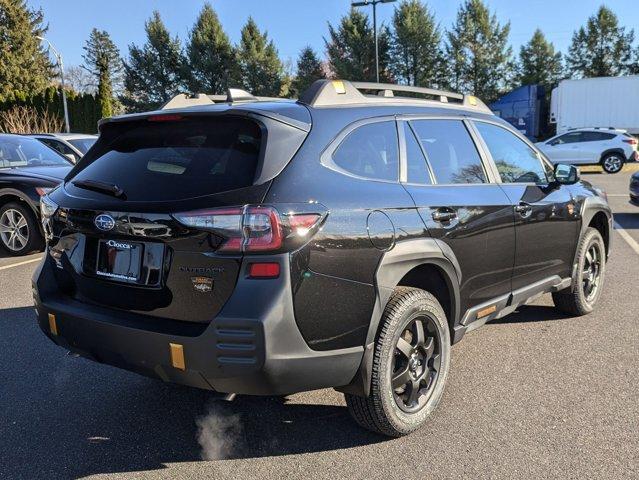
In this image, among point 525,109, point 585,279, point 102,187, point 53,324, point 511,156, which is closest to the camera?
point 102,187

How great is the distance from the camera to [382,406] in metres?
2.76

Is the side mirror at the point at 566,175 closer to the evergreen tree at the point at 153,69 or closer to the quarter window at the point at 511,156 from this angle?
the quarter window at the point at 511,156

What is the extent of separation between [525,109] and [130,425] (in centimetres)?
3447

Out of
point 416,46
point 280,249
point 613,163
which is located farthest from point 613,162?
point 416,46

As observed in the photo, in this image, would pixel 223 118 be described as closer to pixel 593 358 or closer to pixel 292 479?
pixel 292 479

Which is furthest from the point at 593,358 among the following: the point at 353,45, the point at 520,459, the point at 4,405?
the point at 353,45

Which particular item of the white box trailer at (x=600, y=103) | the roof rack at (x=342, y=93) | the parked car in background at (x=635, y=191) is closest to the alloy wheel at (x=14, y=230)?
the roof rack at (x=342, y=93)

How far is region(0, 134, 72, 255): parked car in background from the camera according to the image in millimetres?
7328

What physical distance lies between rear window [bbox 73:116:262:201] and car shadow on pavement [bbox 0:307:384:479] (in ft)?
4.25

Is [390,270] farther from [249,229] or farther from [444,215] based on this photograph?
[249,229]

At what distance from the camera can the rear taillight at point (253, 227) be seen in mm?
2318

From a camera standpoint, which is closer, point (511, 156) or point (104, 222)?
point (104, 222)

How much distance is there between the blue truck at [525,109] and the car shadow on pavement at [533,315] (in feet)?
99.5

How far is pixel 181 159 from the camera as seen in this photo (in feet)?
8.82
